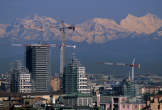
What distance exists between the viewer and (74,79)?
13875 centimetres

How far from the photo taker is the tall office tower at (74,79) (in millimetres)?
136125

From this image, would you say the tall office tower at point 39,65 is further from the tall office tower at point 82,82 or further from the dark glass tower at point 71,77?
the tall office tower at point 82,82

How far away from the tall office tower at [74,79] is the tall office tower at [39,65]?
11566 millimetres

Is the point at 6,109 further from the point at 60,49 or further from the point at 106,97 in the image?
the point at 60,49

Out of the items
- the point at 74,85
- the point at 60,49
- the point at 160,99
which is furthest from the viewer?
the point at 60,49

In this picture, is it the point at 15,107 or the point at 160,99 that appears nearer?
the point at 15,107

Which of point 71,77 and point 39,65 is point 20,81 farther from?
point 71,77

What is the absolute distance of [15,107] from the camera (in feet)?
303

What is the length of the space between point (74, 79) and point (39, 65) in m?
20.1

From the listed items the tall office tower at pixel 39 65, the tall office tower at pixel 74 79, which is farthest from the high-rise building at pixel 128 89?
the tall office tower at pixel 39 65

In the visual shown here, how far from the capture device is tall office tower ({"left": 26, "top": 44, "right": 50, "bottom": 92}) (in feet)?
507

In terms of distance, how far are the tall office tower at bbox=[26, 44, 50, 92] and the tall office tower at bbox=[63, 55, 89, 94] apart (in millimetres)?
11566

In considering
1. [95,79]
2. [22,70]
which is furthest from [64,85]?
[95,79]

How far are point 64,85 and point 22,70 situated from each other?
15.4 m
